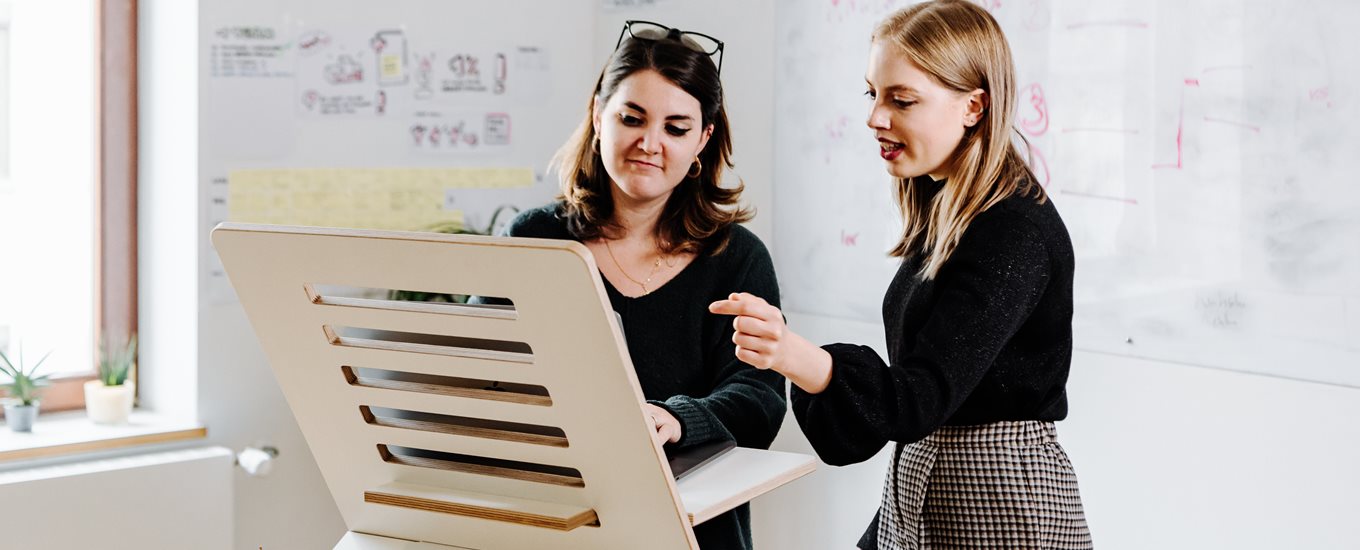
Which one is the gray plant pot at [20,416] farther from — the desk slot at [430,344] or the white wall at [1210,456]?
the white wall at [1210,456]

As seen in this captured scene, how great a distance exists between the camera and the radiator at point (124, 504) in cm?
243

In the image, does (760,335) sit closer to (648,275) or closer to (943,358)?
(943,358)

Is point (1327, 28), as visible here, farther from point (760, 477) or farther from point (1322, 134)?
point (760, 477)

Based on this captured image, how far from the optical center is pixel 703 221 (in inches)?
68.7

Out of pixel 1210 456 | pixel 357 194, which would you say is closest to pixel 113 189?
pixel 357 194

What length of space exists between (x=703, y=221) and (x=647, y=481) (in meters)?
0.74

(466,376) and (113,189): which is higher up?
(113,189)

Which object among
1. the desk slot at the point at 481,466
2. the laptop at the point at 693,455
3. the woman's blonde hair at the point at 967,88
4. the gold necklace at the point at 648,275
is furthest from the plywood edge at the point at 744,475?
the gold necklace at the point at 648,275

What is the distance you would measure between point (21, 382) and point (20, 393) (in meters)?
0.03

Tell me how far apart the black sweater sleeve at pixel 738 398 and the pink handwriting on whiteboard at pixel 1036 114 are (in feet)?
2.89

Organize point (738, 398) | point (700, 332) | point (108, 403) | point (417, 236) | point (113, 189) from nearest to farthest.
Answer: point (417, 236), point (738, 398), point (700, 332), point (108, 403), point (113, 189)

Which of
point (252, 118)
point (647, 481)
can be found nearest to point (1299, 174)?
point (647, 481)

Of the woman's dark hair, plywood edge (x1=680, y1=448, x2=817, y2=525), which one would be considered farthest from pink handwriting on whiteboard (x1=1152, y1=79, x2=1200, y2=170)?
plywood edge (x1=680, y1=448, x2=817, y2=525)

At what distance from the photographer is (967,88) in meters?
1.25
